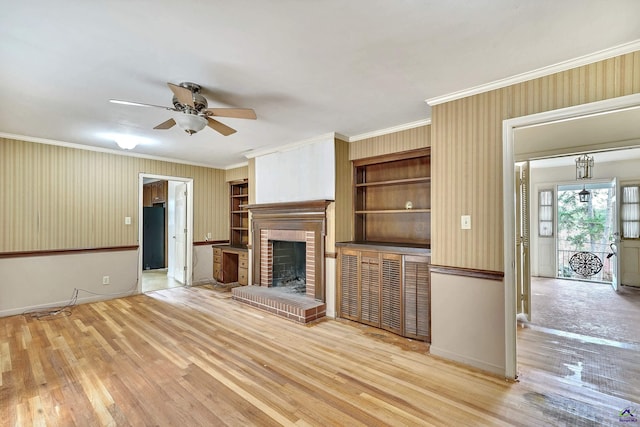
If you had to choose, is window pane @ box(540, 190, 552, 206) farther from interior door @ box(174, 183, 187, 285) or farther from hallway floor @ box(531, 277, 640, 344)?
interior door @ box(174, 183, 187, 285)

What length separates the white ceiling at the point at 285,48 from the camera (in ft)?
5.36

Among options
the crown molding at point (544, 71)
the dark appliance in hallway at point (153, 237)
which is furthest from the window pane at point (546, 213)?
the dark appliance in hallway at point (153, 237)

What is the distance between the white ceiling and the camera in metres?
1.63

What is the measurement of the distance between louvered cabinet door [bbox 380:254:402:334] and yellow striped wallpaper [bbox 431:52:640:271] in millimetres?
599

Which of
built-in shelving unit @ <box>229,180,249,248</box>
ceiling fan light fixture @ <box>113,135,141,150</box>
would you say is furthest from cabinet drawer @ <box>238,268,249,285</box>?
ceiling fan light fixture @ <box>113,135,141,150</box>

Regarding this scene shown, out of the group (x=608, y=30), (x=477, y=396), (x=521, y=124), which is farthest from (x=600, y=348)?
(x=608, y=30)

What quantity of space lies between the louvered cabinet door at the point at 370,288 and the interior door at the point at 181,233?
397cm

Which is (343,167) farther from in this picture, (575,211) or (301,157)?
(575,211)

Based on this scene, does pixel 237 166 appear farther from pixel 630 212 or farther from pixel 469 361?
pixel 630 212

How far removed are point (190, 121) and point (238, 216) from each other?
4.26 metres

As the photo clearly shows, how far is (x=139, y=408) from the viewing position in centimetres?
206

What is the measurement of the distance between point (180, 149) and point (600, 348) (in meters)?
5.97

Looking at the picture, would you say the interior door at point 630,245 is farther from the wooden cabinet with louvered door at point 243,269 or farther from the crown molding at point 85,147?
the crown molding at point 85,147

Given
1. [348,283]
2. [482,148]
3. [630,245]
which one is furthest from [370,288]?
[630,245]
